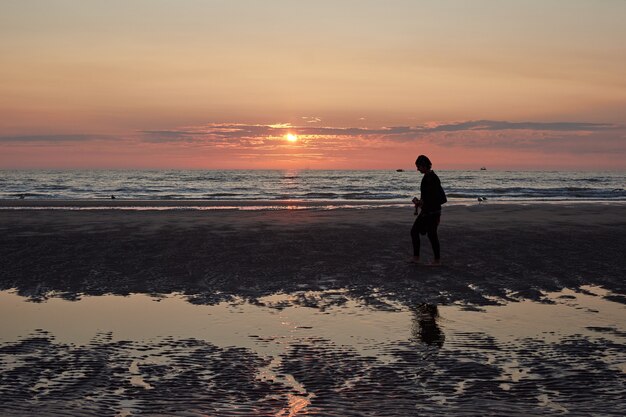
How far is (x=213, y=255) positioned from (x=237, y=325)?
22.8 ft

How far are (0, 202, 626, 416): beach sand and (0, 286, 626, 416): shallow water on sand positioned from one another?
0.02m

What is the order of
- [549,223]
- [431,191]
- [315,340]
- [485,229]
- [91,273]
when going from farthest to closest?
[549,223]
[485,229]
[431,191]
[91,273]
[315,340]

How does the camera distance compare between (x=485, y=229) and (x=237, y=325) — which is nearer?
(x=237, y=325)

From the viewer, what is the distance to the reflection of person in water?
770 centimetres

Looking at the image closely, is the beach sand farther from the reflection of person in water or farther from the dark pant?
the dark pant

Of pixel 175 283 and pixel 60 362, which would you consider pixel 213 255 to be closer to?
pixel 175 283

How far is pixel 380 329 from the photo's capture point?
823 cm

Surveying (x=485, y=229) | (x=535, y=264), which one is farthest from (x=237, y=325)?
(x=485, y=229)

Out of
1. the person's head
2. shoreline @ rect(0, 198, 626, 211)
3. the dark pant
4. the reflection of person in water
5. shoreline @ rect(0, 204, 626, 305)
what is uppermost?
the person's head

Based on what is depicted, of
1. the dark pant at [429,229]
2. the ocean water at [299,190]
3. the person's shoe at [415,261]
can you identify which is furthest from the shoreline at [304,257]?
the ocean water at [299,190]

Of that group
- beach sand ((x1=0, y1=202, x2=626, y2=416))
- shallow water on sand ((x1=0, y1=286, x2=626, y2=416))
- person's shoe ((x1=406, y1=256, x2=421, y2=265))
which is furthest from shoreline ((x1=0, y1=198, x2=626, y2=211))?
shallow water on sand ((x1=0, y1=286, x2=626, y2=416))

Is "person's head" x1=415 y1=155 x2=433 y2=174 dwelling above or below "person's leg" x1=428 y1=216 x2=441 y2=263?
above

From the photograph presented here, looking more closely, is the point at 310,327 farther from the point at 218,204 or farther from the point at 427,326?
the point at 218,204

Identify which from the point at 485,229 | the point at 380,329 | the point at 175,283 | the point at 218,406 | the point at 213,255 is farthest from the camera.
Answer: the point at 485,229
